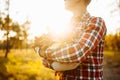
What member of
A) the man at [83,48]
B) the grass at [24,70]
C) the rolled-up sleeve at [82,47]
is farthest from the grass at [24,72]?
the rolled-up sleeve at [82,47]

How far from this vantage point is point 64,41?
227 cm

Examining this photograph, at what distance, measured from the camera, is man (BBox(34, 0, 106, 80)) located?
6.94ft

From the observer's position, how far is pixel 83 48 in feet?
6.92

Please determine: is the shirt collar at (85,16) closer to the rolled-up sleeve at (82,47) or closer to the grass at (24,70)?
the rolled-up sleeve at (82,47)

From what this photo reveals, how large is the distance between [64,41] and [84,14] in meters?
0.29

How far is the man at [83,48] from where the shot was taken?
83.3 inches

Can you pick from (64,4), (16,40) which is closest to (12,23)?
(16,40)

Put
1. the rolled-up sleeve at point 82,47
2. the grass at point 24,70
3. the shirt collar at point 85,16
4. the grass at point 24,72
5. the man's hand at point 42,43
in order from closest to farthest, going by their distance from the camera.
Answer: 1. the rolled-up sleeve at point 82,47
2. the man's hand at point 42,43
3. the shirt collar at point 85,16
4. the grass at point 24,72
5. the grass at point 24,70

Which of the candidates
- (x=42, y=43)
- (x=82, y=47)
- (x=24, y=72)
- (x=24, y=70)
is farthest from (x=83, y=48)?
(x=24, y=70)

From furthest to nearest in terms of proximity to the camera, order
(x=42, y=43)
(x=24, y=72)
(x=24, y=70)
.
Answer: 1. (x=24, y=70)
2. (x=24, y=72)
3. (x=42, y=43)

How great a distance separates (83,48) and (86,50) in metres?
0.02

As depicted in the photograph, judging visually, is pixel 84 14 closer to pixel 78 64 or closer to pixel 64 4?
pixel 64 4

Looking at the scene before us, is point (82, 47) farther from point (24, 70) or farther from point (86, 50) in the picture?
point (24, 70)

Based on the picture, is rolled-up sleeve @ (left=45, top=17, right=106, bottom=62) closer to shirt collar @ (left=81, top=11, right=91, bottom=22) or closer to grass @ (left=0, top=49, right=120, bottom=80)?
shirt collar @ (left=81, top=11, right=91, bottom=22)
